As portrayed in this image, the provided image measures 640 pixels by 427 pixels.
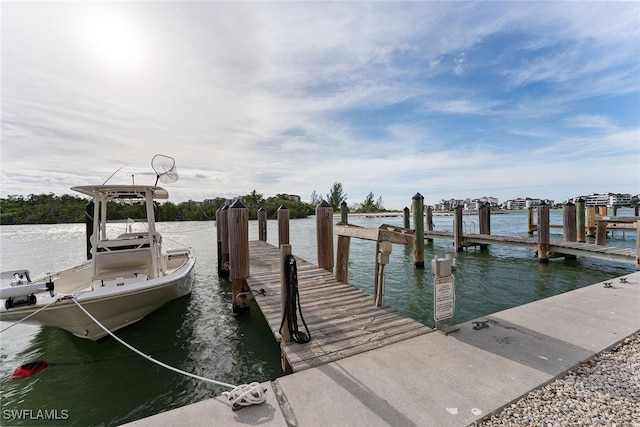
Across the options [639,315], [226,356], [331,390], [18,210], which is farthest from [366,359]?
[18,210]

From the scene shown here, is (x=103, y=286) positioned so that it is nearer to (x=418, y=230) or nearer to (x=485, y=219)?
(x=418, y=230)

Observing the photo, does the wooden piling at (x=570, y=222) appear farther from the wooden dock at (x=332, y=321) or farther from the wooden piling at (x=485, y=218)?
the wooden dock at (x=332, y=321)

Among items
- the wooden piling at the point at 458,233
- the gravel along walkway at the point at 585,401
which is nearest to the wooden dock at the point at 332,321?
the gravel along walkway at the point at 585,401

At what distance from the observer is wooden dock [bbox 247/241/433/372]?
3.45 metres

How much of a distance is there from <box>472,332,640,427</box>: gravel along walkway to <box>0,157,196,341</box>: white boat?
544 centimetres

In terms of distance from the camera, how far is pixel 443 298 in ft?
13.0

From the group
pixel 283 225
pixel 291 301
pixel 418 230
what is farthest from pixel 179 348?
pixel 418 230

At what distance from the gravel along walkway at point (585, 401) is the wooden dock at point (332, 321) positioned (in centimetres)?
151

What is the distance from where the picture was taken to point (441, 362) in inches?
124

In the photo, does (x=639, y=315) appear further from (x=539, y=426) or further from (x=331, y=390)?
(x=331, y=390)

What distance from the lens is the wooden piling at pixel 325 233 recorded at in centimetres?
677

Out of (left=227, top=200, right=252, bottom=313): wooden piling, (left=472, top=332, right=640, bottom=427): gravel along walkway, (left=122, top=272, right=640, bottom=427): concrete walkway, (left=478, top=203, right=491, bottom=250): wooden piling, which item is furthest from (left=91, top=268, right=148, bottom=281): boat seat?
(left=478, top=203, right=491, bottom=250): wooden piling

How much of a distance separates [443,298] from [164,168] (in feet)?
22.4

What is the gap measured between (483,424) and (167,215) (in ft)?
198
